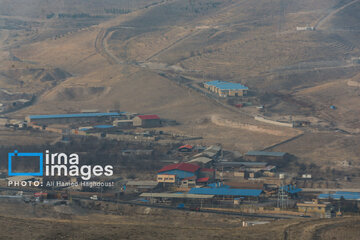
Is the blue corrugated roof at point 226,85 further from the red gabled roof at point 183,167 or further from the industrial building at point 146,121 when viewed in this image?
the red gabled roof at point 183,167

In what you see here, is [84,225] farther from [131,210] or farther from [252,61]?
[252,61]

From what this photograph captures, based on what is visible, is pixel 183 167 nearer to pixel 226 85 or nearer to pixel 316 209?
pixel 316 209

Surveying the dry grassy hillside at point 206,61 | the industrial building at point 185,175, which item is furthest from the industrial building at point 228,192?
the dry grassy hillside at point 206,61

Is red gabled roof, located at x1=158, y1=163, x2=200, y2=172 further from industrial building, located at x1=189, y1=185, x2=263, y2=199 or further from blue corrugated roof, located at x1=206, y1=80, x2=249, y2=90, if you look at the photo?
blue corrugated roof, located at x1=206, y1=80, x2=249, y2=90

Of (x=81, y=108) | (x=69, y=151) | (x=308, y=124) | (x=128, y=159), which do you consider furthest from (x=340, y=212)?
(x=81, y=108)

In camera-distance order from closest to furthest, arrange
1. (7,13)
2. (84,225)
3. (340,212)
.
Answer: (84,225) → (340,212) → (7,13)

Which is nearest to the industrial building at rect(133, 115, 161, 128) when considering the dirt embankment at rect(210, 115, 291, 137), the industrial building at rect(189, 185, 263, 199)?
the dirt embankment at rect(210, 115, 291, 137)

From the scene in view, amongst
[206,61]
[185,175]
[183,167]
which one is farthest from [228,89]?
[185,175]
